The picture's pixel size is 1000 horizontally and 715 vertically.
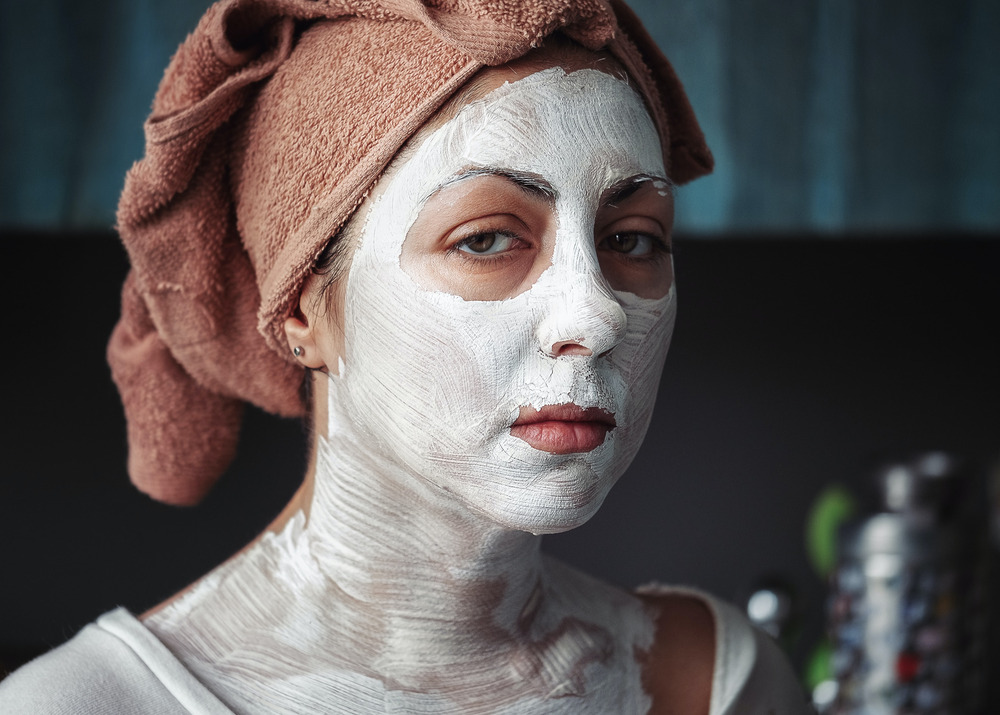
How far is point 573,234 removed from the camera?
0.67 metres

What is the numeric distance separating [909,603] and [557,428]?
0.92 m

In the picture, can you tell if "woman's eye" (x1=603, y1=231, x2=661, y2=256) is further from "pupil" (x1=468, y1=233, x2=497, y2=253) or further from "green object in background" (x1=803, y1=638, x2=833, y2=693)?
"green object in background" (x1=803, y1=638, x2=833, y2=693)

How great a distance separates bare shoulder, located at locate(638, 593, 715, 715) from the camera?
831mm

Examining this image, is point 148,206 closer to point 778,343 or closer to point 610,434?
point 610,434

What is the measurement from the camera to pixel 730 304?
1625mm

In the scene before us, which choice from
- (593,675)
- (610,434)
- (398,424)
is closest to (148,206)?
(398,424)

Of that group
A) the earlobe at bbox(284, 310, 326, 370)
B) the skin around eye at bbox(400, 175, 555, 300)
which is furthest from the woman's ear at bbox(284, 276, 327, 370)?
the skin around eye at bbox(400, 175, 555, 300)

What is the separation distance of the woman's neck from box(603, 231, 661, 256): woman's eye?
21 centimetres

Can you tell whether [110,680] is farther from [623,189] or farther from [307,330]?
[623,189]

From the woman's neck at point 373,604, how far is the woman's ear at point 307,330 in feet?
0.12

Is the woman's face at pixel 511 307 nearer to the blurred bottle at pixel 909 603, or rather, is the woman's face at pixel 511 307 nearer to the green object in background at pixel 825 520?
the blurred bottle at pixel 909 603

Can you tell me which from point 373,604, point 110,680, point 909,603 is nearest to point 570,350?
point 373,604

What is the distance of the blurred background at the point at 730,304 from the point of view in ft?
4.37

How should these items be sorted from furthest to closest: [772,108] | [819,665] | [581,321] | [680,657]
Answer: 1. [819,665]
2. [772,108]
3. [680,657]
4. [581,321]
